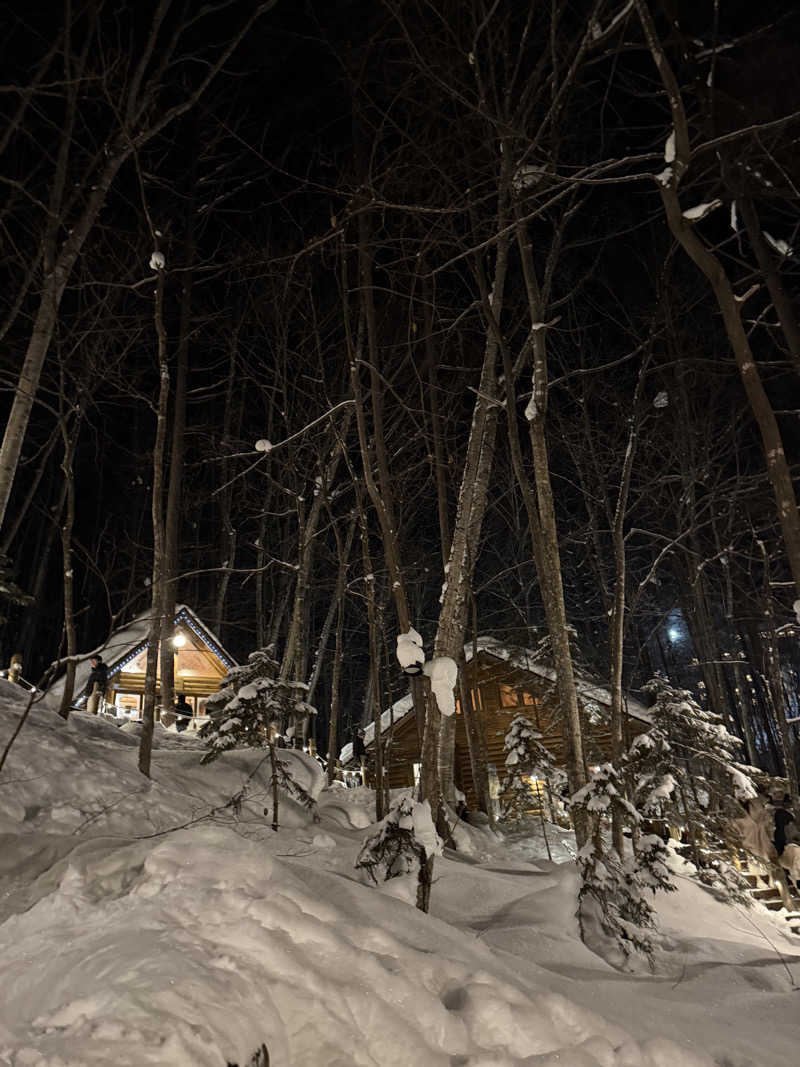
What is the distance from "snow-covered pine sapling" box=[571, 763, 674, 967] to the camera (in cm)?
498

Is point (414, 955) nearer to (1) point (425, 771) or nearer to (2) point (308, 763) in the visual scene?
(1) point (425, 771)

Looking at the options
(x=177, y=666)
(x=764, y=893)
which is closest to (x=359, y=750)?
(x=177, y=666)

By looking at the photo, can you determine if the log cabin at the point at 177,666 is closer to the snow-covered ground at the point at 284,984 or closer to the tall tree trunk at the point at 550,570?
the tall tree trunk at the point at 550,570

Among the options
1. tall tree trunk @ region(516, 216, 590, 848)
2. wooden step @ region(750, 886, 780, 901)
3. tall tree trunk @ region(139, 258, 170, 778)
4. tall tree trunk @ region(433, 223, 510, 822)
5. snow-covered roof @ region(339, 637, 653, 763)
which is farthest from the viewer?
snow-covered roof @ region(339, 637, 653, 763)

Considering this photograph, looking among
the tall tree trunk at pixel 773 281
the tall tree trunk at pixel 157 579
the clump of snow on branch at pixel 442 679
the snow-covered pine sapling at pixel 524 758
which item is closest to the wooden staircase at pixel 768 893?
the snow-covered pine sapling at pixel 524 758

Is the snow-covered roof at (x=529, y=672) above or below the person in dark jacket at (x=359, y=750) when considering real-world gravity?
above

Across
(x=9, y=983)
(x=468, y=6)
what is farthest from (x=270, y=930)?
(x=468, y=6)

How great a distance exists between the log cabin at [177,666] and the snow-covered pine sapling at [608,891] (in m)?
13.5

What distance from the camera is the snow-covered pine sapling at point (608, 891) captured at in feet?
16.3

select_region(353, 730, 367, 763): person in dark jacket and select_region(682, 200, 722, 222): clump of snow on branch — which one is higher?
select_region(682, 200, 722, 222): clump of snow on branch

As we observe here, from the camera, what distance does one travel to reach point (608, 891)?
5.24 m

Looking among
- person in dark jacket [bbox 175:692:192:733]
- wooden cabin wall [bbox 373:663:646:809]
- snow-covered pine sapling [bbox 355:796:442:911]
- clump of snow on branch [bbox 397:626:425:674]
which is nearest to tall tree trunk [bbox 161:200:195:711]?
person in dark jacket [bbox 175:692:192:733]

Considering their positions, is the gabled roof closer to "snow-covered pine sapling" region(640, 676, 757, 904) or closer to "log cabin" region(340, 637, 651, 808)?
"log cabin" region(340, 637, 651, 808)

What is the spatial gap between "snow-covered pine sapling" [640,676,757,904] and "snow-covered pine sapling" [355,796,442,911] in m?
6.88
